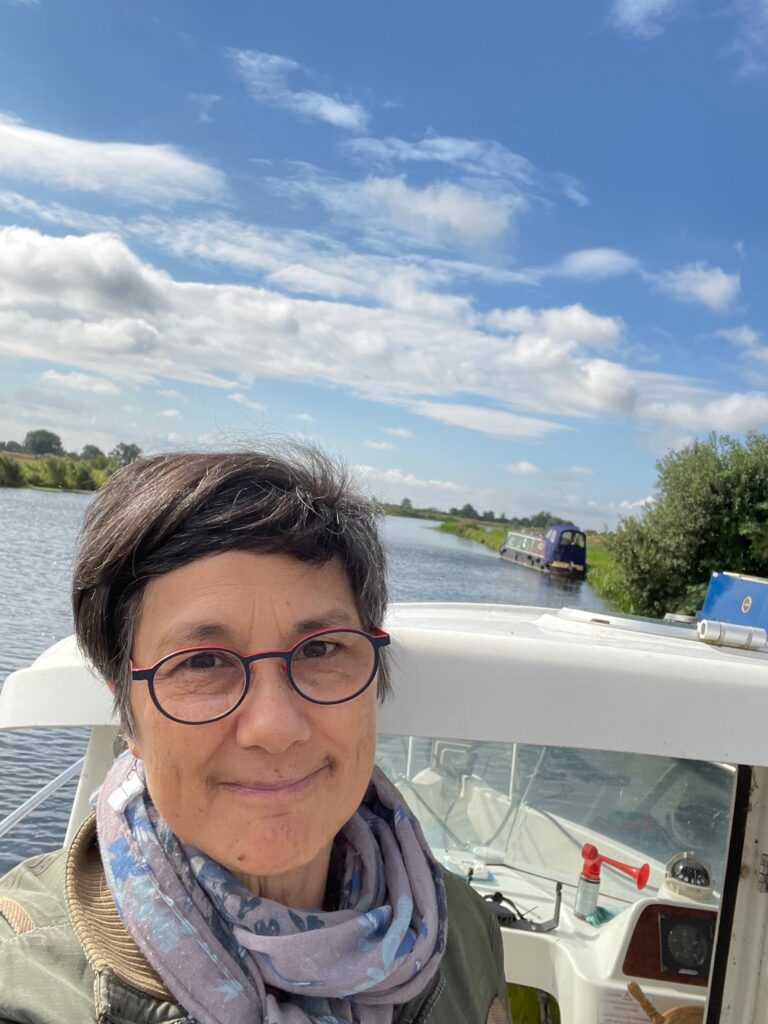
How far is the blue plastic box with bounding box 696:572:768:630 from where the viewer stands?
2955mm

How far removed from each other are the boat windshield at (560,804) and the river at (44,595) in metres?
0.77

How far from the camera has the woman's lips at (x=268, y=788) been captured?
132cm

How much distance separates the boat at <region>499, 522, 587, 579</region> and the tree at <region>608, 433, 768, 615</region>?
25.7 metres

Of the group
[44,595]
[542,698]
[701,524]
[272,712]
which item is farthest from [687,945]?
[701,524]

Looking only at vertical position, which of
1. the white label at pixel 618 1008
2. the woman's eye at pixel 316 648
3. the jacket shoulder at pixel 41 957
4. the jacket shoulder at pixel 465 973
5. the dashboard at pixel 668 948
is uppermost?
the woman's eye at pixel 316 648

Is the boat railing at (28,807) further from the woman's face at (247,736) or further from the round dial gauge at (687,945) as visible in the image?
Answer: the round dial gauge at (687,945)

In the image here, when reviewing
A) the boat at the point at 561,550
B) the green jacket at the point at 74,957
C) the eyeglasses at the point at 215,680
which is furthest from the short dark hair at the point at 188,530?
the boat at the point at 561,550

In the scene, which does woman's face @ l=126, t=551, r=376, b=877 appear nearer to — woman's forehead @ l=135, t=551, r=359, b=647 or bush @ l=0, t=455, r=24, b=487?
woman's forehead @ l=135, t=551, r=359, b=647

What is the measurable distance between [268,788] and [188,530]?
410 millimetres

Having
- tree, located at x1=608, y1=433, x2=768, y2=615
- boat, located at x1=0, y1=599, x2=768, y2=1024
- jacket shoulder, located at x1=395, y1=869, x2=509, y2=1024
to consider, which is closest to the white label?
boat, located at x1=0, y1=599, x2=768, y2=1024

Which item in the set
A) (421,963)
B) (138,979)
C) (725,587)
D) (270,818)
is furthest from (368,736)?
(725,587)

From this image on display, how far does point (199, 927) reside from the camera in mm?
1270

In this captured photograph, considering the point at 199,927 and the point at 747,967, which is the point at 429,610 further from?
the point at 199,927

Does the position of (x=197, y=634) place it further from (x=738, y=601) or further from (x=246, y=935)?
(x=738, y=601)
